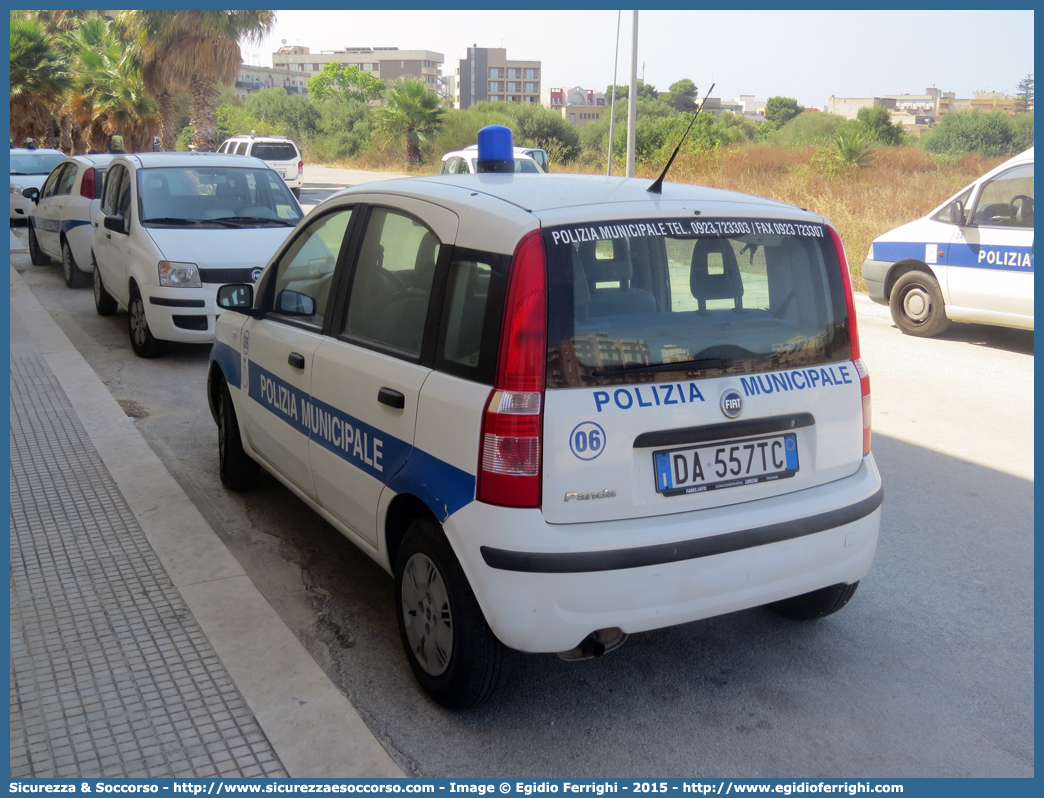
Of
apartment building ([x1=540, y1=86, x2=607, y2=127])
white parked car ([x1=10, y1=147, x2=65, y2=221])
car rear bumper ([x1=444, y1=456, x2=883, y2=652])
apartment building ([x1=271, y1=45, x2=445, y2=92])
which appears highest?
apartment building ([x1=271, y1=45, x2=445, y2=92])

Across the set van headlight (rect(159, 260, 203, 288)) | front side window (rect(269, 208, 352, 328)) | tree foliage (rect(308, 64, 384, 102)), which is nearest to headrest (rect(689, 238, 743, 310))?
front side window (rect(269, 208, 352, 328))

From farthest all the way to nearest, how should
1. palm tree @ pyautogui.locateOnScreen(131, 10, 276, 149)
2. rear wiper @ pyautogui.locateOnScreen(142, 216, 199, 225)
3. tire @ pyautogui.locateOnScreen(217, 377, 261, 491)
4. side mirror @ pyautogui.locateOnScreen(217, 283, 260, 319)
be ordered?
A: 1. palm tree @ pyautogui.locateOnScreen(131, 10, 276, 149)
2. rear wiper @ pyautogui.locateOnScreen(142, 216, 199, 225)
3. tire @ pyautogui.locateOnScreen(217, 377, 261, 491)
4. side mirror @ pyautogui.locateOnScreen(217, 283, 260, 319)

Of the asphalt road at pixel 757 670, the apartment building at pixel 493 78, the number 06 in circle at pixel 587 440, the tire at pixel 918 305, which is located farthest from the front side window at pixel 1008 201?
the apartment building at pixel 493 78

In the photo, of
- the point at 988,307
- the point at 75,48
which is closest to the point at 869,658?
the point at 988,307

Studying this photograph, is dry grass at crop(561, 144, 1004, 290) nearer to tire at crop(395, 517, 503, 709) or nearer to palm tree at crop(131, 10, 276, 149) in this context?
tire at crop(395, 517, 503, 709)

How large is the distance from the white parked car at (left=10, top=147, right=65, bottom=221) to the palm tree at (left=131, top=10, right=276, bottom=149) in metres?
9.77

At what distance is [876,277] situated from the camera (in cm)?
1049

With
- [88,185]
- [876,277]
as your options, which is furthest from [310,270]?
[88,185]

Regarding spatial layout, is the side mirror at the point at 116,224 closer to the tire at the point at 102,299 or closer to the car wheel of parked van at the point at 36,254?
the tire at the point at 102,299

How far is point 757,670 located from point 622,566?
100 centimetres

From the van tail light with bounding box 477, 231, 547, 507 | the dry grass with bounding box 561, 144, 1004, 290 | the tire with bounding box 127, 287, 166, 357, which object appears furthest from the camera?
the dry grass with bounding box 561, 144, 1004, 290

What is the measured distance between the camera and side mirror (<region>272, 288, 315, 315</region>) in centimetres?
405

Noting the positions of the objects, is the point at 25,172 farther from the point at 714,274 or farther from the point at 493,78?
the point at 493,78

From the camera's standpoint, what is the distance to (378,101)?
114 meters
